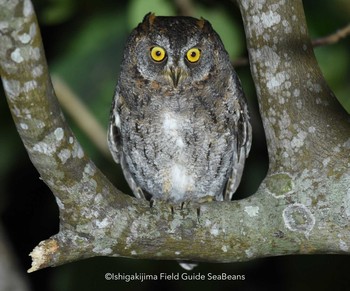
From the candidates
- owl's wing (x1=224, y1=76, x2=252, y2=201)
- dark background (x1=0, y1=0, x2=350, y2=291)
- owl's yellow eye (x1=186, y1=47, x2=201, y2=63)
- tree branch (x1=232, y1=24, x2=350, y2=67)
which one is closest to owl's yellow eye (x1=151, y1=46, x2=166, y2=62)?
owl's yellow eye (x1=186, y1=47, x2=201, y2=63)

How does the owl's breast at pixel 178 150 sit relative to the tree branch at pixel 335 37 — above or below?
below

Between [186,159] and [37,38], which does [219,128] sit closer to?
[186,159]

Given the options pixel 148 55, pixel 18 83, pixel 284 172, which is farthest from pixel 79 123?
pixel 18 83

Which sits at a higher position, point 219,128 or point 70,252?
point 219,128

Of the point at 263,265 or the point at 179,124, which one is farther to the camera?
the point at 263,265

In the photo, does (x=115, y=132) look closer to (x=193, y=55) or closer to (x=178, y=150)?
(x=178, y=150)

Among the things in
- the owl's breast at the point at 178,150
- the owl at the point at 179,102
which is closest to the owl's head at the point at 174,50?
the owl at the point at 179,102

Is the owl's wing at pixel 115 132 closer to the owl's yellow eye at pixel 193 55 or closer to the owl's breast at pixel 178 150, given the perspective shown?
the owl's breast at pixel 178 150

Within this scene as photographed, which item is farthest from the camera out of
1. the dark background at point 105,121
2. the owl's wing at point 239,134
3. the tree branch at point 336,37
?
the dark background at point 105,121

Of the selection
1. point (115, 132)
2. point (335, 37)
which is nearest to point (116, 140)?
point (115, 132)
